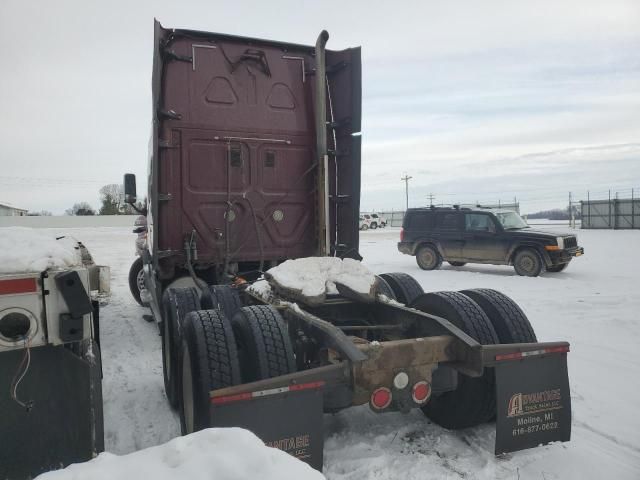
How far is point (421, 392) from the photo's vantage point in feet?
10.5

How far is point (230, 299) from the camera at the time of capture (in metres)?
4.62

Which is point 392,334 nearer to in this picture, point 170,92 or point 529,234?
point 170,92

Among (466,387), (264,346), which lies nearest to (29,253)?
(264,346)

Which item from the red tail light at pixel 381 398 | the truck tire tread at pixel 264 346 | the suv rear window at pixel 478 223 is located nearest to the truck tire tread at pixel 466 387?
the red tail light at pixel 381 398

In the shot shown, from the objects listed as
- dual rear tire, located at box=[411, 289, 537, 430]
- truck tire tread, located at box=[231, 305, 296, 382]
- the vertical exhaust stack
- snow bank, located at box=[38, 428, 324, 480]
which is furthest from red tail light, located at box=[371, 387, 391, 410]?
the vertical exhaust stack

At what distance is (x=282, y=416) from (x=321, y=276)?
5.90ft

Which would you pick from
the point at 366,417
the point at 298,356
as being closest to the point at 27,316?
the point at 298,356

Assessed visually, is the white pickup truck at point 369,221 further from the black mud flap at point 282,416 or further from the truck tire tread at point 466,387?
the black mud flap at point 282,416

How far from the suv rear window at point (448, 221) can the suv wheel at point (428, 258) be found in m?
0.74

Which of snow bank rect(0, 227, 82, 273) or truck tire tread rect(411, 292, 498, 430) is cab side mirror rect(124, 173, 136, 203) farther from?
truck tire tread rect(411, 292, 498, 430)

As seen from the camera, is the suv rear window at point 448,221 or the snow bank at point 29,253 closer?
the snow bank at point 29,253

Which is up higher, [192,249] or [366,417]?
[192,249]

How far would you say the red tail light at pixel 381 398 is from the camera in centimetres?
303

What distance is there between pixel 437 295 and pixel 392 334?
1.68ft
